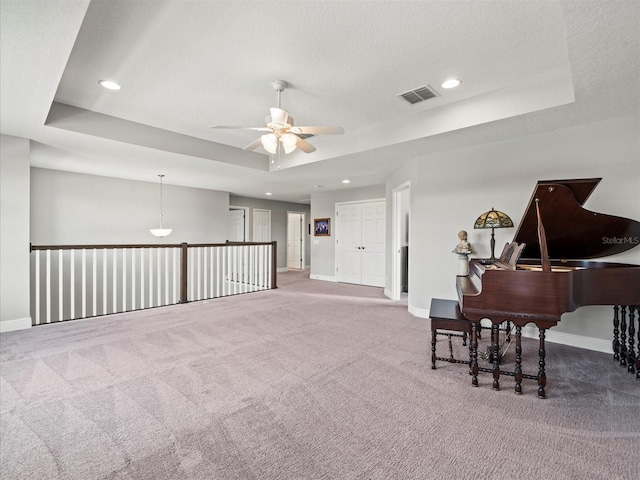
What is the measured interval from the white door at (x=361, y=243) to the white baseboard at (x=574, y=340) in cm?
367

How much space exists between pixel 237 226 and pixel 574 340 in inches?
335

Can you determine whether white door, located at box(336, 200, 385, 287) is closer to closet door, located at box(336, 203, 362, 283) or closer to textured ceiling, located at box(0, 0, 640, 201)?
closet door, located at box(336, 203, 362, 283)

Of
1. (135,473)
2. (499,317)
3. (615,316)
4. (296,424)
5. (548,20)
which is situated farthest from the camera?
(615,316)

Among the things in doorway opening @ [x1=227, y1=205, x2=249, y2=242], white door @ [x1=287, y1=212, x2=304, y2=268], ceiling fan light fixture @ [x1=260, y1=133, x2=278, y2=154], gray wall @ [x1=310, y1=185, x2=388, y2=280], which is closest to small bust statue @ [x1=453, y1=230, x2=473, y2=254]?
ceiling fan light fixture @ [x1=260, y1=133, x2=278, y2=154]

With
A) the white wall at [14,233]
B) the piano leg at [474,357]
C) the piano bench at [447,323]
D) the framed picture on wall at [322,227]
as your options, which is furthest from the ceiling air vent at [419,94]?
the framed picture on wall at [322,227]

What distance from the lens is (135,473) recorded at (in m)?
1.55

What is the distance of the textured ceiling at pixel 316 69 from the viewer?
2.01 meters

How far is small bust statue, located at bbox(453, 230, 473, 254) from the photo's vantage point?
3932 millimetres

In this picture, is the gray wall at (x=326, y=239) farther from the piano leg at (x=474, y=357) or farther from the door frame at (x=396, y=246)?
the piano leg at (x=474, y=357)

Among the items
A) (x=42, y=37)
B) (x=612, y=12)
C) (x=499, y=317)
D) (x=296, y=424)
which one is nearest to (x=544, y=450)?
(x=499, y=317)

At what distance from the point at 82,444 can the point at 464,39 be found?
12.0 ft

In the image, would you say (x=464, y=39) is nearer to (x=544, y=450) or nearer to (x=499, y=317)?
(x=499, y=317)

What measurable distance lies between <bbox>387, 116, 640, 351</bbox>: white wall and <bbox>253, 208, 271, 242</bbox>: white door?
575cm

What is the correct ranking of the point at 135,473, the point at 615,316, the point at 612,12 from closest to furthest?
1. the point at 135,473
2. the point at 612,12
3. the point at 615,316
